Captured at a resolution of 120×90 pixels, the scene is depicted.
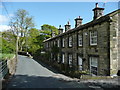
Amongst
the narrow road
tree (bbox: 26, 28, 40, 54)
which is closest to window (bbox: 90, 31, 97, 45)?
the narrow road

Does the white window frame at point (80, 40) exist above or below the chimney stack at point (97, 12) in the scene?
below

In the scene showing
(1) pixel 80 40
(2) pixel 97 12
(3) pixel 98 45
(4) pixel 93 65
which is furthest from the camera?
(1) pixel 80 40

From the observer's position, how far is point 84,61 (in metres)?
14.5

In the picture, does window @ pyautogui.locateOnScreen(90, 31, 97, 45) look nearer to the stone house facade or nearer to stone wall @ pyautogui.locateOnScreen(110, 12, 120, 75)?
the stone house facade

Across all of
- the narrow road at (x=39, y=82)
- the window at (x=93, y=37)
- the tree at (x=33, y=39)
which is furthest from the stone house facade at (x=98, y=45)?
the tree at (x=33, y=39)

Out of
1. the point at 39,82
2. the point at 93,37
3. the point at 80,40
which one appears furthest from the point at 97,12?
the point at 39,82

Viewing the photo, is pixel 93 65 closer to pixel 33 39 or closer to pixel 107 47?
pixel 107 47

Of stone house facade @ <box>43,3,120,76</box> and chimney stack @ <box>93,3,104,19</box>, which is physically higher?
chimney stack @ <box>93,3,104,19</box>

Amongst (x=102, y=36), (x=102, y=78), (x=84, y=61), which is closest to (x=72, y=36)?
(x=84, y=61)

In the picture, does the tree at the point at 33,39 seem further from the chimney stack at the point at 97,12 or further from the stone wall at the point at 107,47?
the stone wall at the point at 107,47

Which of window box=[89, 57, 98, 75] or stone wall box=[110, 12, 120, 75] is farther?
window box=[89, 57, 98, 75]

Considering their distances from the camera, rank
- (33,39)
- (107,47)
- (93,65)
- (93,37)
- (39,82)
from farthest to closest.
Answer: (33,39)
(93,37)
(93,65)
(107,47)
(39,82)

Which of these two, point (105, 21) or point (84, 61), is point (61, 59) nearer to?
point (84, 61)

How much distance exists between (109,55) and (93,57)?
2.39 m
